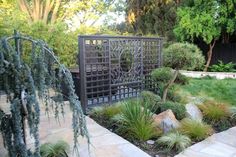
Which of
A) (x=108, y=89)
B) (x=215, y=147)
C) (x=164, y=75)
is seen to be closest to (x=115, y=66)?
(x=108, y=89)

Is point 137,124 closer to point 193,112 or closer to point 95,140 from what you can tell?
point 95,140

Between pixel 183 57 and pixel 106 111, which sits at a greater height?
pixel 183 57

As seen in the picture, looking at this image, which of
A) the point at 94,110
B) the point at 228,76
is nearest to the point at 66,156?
the point at 94,110

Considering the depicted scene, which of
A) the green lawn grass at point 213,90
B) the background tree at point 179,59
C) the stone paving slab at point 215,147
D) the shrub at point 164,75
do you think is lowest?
the stone paving slab at point 215,147

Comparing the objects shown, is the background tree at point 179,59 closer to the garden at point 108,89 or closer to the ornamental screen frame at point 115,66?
the garden at point 108,89

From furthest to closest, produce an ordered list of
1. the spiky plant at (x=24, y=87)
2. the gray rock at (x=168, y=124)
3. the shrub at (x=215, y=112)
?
the shrub at (x=215, y=112)
the gray rock at (x=168, y=124)
the spiky plant at (x=24, y=87)

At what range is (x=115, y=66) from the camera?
607 centimetres

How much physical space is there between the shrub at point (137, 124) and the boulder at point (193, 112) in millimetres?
1099

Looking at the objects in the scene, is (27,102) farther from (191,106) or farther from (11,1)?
(11,1)

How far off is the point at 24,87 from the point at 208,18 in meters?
10.8

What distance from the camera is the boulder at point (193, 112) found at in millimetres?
4960

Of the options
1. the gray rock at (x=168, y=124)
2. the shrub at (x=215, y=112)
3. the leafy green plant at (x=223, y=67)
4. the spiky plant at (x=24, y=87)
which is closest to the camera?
the spiky plant at (x=24, y=87)

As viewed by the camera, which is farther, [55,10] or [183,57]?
[55,10]

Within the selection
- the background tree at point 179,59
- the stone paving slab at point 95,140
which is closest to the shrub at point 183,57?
the background tree at point 179,59
